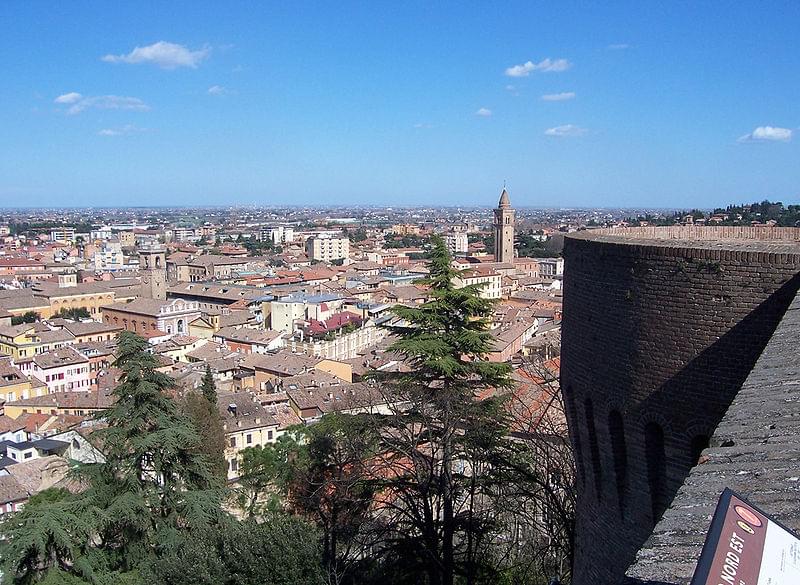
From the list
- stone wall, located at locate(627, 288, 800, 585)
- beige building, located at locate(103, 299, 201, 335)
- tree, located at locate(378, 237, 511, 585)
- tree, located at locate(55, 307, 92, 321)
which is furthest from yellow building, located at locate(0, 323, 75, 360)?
stone wall, located at locate(627, 288, 800, 585)

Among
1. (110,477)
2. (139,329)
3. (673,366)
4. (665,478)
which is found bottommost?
(139,329)

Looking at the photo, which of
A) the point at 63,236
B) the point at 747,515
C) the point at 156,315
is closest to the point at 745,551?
the point at 747,515

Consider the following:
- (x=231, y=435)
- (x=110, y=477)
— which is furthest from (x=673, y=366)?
(x=231, y=435)

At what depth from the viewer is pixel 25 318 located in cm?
6944

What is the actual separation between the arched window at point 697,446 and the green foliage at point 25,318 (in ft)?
232

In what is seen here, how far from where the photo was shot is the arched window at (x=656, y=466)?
21.4ft

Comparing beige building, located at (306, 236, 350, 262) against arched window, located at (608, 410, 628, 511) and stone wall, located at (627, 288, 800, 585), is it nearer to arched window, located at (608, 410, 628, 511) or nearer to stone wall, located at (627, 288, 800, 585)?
arched window, located at (608, 410, 628, 511)

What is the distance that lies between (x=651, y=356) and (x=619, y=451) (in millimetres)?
1112

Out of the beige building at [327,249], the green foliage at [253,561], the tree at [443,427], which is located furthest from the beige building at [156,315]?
the beige building at [327,249]

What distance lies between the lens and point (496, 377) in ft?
51.2

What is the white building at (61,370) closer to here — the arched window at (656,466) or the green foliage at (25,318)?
the green foliage at (25,318)

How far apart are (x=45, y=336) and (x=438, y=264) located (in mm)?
49195

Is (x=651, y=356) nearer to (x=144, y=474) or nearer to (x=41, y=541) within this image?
(x=41, y=541)

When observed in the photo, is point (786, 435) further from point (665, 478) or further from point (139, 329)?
point (139, 329)
